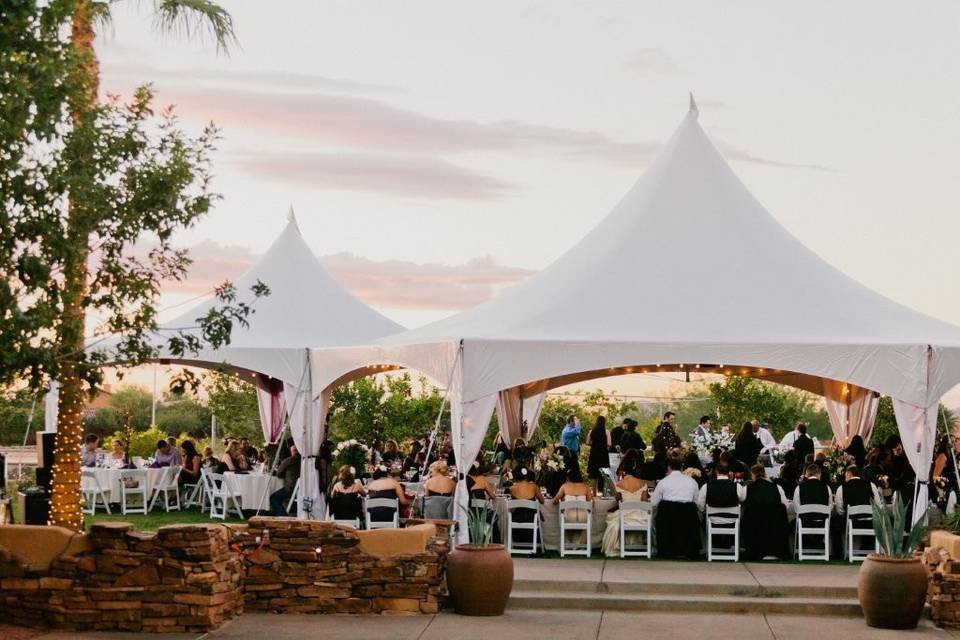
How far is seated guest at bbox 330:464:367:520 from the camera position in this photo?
14.8m

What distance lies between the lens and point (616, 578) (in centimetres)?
1303

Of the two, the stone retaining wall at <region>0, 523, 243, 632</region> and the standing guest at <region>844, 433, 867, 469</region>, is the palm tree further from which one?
the standing guest at <region>844, 433, 867, 469</region>

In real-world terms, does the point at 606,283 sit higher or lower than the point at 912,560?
higher

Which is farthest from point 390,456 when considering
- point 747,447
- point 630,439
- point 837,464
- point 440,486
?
point 837,464

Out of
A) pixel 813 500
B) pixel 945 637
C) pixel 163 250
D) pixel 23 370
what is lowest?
pixel 945 637

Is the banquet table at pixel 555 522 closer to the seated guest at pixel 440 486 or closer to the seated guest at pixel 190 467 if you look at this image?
the seated guest at pixel 440 486

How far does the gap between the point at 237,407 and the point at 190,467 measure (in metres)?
14.0

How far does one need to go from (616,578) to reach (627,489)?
2490 millimetres

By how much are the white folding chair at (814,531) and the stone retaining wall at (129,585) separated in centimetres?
651

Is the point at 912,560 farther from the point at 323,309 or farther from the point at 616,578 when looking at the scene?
the point at 323,309

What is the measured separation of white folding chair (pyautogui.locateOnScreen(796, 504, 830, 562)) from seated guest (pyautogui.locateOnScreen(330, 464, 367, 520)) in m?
4.81

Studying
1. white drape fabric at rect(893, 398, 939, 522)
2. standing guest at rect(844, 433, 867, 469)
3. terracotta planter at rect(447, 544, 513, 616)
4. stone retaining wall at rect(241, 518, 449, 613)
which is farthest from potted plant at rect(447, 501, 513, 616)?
standing guest at rect(844, 433, 867, 469)

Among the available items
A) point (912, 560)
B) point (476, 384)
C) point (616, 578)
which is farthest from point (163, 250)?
point (912, 560)

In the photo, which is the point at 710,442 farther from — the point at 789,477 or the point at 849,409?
the point at 789,477
